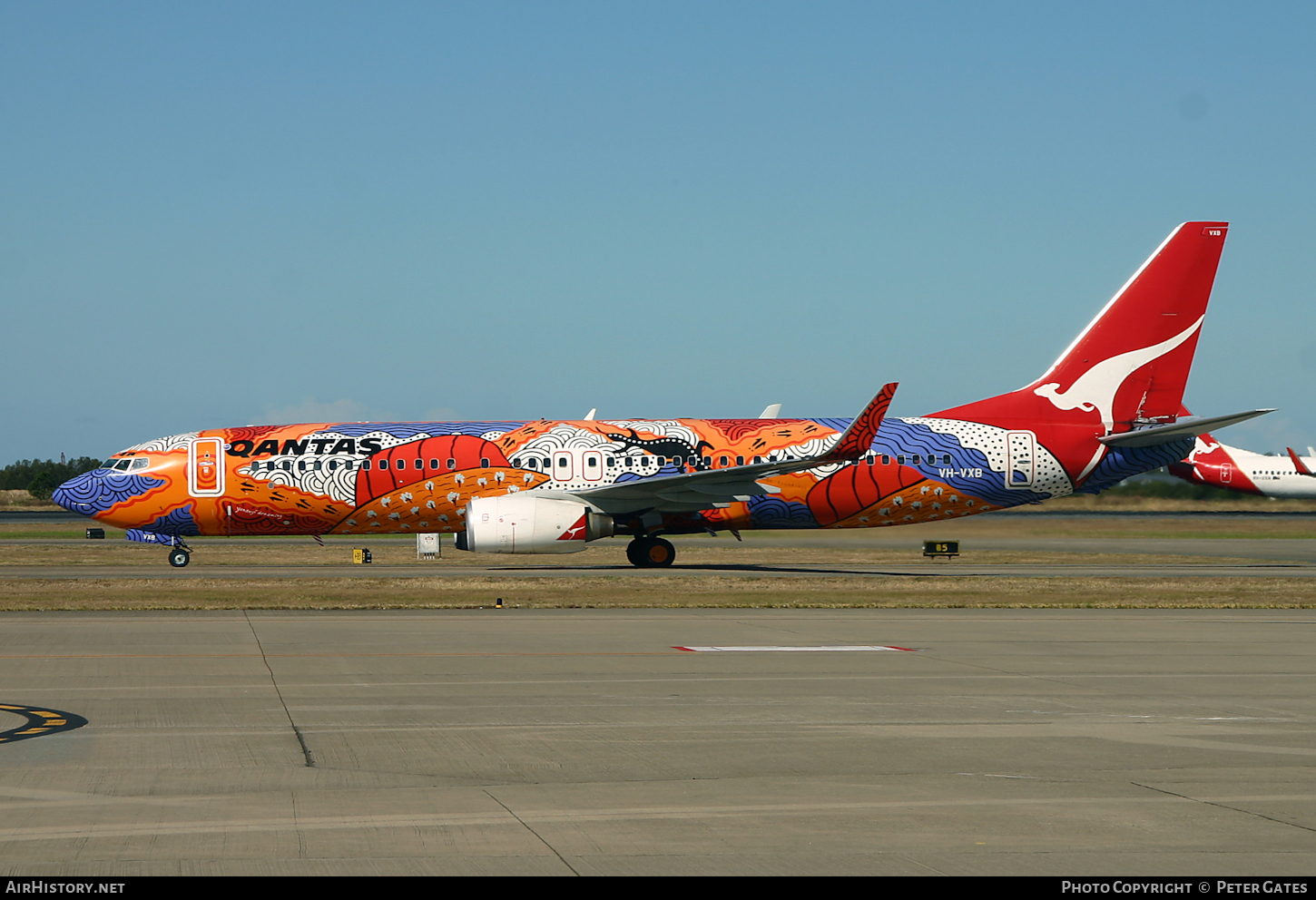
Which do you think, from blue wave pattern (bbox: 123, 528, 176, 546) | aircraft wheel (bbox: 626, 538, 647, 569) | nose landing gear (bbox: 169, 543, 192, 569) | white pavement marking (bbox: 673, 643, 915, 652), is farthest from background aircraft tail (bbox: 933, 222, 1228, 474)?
blue wave pattern (bbox: 123, 528, 176, 546)

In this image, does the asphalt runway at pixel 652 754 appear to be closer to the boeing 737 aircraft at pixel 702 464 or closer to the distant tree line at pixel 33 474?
the boeing 737 aircraft at pixel 702 464

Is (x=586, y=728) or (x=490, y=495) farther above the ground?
(x=490, y=495)

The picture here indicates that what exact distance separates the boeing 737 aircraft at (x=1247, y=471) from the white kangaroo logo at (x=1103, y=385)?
23298mm

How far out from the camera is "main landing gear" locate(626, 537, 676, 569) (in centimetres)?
3462

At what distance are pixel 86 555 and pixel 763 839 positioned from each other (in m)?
37.7

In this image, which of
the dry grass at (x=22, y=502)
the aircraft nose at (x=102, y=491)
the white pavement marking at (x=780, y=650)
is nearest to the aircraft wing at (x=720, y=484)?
the aircraft nose at (x=102, y=491)

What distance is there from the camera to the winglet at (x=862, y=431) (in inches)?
1192

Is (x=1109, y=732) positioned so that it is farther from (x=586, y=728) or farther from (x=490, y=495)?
(x=490, y=495)

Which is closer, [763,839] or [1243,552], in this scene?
[763,839]

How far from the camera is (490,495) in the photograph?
33125 millimetres

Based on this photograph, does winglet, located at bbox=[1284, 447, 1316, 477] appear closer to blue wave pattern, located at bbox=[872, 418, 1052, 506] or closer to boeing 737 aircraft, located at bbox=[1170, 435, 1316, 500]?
boeing 737 aircraft, located at bbox=[1170, 435, 1316, 500]

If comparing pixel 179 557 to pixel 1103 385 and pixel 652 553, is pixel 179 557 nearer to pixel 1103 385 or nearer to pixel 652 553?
pixel 652 553

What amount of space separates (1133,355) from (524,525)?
17076 mm
